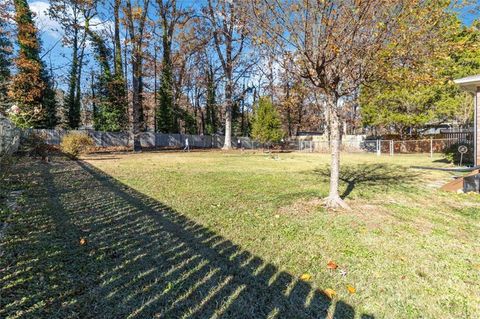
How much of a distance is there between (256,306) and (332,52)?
155 inches

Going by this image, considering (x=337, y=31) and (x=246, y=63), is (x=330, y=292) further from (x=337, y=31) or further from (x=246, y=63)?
(x=246, y=63)

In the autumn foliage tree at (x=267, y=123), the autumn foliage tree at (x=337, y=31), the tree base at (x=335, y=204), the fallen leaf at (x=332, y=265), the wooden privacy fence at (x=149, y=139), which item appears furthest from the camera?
the autumn foliage tree at (x=267, y=123)

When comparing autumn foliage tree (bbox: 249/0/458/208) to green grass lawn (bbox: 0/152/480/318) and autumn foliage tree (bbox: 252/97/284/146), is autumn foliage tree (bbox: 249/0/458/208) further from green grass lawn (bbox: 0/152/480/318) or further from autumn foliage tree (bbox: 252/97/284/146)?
autumn foliage tree (bbox: 252/97/284/146)

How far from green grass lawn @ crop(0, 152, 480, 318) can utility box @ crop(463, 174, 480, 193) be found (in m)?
0.91

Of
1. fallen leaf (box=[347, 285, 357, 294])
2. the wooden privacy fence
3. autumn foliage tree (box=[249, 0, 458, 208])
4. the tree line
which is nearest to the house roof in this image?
the tree line

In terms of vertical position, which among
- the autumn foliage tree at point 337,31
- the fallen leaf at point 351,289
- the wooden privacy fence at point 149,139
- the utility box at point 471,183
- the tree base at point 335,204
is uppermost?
the autumn foliage tree at point 337,31

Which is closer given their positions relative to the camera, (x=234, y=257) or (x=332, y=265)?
(x=332, y=265)

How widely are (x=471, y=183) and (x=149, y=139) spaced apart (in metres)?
27.1

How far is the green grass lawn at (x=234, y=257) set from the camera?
7.39 ft

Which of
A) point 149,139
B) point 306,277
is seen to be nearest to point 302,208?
point 306,277

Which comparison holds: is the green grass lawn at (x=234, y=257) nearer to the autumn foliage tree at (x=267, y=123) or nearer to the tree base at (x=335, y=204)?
the tree base at (x=335, y=204)

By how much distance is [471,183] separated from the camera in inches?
264

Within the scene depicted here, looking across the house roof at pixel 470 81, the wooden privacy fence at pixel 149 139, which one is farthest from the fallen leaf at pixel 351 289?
the wooden privacy fence at pixel 149 139

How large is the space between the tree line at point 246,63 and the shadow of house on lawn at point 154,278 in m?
3.09
